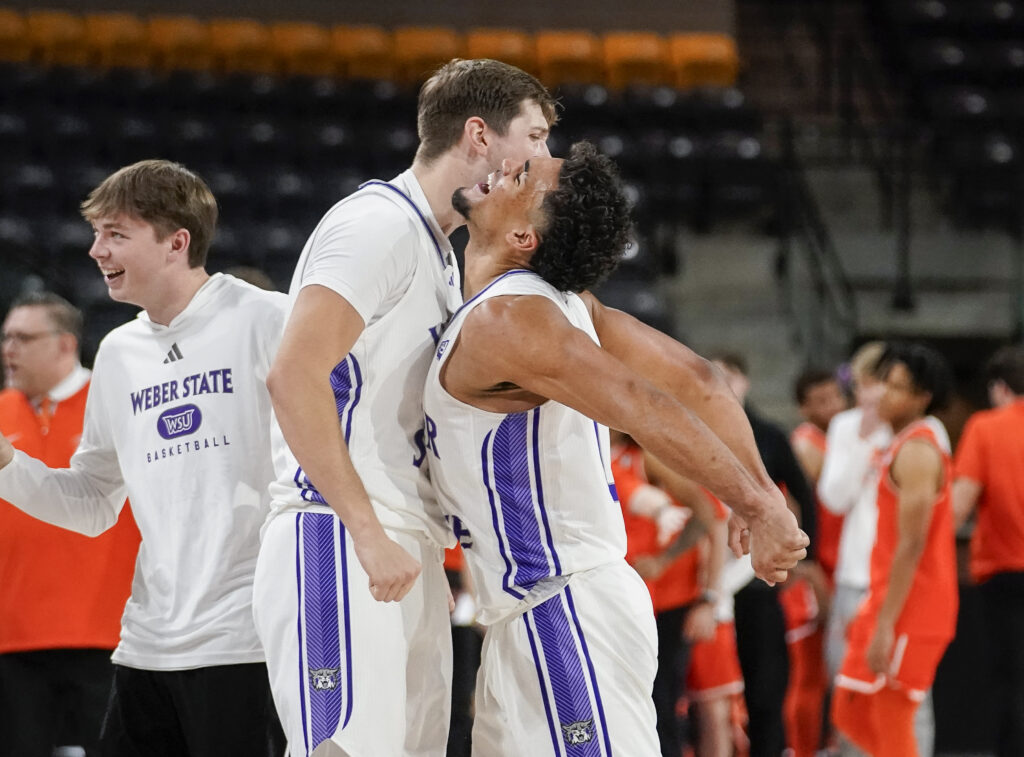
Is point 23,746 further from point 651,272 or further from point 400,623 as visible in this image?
point 651,272

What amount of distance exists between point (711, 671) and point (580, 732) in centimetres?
361

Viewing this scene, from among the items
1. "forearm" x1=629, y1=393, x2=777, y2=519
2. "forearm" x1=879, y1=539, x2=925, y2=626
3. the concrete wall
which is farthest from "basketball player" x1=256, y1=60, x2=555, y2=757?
the concrete wall

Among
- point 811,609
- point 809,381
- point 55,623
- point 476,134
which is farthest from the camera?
point 809,381

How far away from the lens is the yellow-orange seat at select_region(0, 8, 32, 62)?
12.9m

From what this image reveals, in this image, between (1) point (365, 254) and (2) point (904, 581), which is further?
(2) point (904, 581)

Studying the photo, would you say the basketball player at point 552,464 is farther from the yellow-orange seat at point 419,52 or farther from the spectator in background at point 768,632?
the yellow-orange seat at point 419,52

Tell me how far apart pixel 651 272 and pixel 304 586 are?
26.4 ft

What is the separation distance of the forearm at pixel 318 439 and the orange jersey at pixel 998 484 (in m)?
4.14

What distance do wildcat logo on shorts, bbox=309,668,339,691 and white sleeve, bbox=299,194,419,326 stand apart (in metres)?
0.68

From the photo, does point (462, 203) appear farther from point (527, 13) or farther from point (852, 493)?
point (527, 13)

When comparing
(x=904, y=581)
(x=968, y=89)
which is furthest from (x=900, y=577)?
(x=968, y=89)

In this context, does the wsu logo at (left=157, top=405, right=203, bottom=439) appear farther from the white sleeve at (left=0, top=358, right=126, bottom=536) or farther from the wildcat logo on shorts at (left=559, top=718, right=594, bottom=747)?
the wildcat logo on shorts at (left=559, top=718, right=594, bottom=747)

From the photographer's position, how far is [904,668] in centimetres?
498

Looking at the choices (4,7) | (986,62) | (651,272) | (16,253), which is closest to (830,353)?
(651,272)
